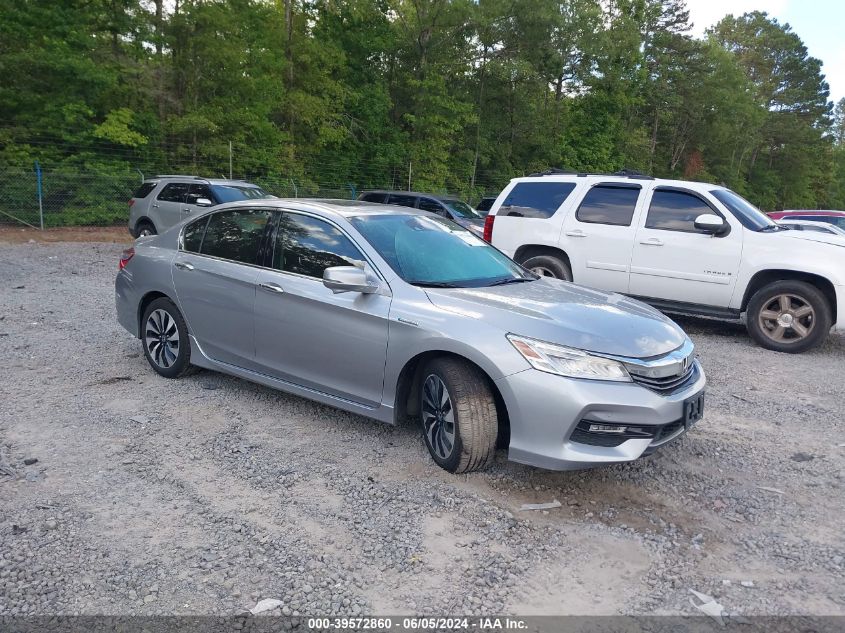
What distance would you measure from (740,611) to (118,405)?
4407 mm

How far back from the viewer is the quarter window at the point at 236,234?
5.09m

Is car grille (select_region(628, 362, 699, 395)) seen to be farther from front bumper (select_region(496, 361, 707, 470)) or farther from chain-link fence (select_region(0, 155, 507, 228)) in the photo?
chain-link fence (select_region(0, 155, 507, 228))

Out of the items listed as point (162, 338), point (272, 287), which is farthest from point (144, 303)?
point (272, 287)

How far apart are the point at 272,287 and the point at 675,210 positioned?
5.75m

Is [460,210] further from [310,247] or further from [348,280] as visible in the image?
[348,280]

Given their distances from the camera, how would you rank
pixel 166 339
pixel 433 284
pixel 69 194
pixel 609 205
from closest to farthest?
pixel 433 284
pixel 166 339
pixel 609 205
pixel 69 194

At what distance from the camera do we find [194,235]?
18.4 ft

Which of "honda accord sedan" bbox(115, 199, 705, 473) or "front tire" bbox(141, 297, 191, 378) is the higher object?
"honda accord sedan" bbox(115, 199, 705, 473)

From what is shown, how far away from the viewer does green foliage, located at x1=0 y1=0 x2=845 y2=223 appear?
20078 millimetres

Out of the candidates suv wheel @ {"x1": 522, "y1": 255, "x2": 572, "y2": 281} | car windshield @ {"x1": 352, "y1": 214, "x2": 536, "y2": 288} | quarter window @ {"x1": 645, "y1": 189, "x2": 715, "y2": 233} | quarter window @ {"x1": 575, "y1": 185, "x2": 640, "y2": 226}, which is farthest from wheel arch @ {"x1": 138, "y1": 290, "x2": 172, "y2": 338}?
quarter window @ {"x1": 645, "y1": 189, "x2": 715, "y2": 233}

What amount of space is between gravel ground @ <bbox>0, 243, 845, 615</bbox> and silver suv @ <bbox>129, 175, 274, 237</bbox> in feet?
31.6

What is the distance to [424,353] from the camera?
4020mm

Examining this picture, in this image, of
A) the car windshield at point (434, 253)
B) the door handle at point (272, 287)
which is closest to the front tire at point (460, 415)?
the car windshield at point (434, 253)

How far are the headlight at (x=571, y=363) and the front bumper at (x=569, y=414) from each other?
0.04 meters
